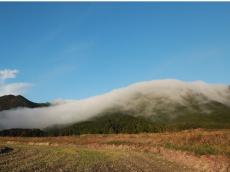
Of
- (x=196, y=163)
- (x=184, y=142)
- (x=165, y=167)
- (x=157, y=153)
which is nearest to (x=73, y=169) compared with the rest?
(x=165, y=167)

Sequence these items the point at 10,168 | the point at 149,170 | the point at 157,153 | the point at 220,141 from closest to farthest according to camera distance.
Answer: the point at 10,168 → the point at 149,170 → the point at 157,153 → the point at 220,141

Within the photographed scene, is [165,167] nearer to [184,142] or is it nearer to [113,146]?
[184,142]

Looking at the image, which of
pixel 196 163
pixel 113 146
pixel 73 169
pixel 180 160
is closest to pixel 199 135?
pixel 113 146

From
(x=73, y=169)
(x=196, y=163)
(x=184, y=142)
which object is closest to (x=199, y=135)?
(x=184, y=142)

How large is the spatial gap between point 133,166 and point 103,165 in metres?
3.31

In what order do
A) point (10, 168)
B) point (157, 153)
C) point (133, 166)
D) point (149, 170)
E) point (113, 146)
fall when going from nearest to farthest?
point (10, 168), point (149, 170), point (133, 166), point (157, 153), point (113, 146)

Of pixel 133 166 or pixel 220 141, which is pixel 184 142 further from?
pixel 133 166

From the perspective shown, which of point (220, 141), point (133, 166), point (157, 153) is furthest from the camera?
point (220, 141)

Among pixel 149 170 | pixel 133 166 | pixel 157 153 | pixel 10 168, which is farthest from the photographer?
pixel 157 153

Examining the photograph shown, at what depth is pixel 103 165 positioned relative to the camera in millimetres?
42531

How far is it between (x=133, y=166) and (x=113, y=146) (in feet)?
113

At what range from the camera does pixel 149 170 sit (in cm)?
4069

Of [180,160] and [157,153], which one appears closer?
[180,160]

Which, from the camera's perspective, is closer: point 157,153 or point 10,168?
point 10,168
